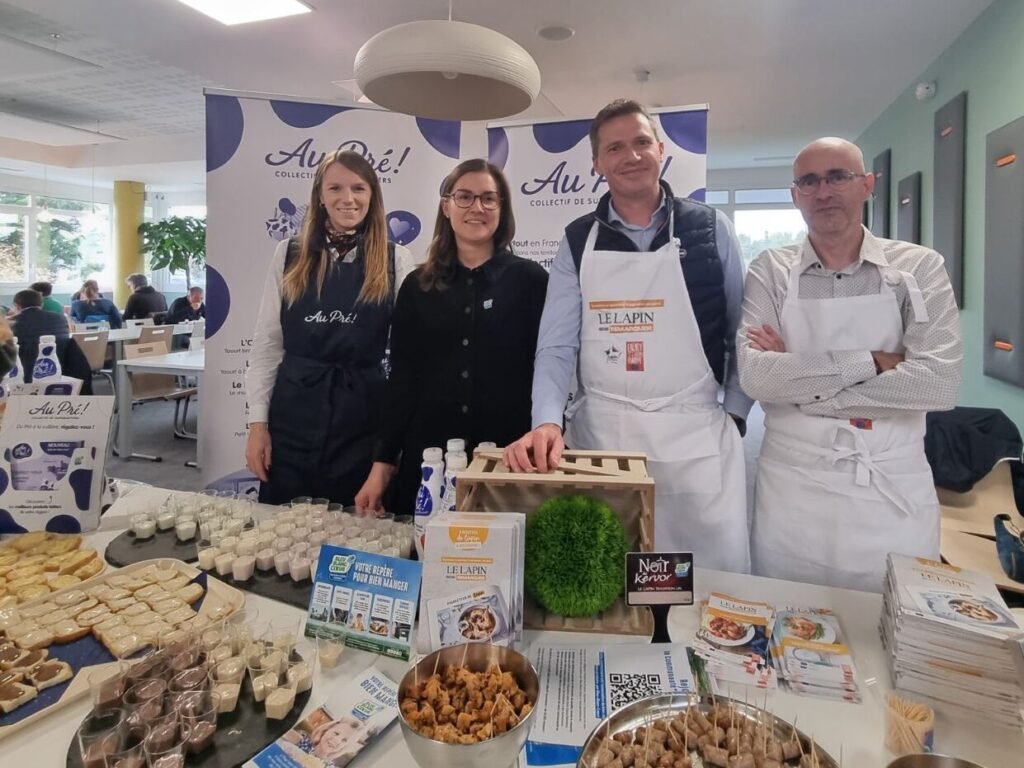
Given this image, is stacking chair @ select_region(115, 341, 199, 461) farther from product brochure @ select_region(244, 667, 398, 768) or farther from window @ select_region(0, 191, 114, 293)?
window @ select_region(0, 191, 114, 293)

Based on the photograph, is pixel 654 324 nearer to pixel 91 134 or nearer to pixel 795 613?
pixel 795 613

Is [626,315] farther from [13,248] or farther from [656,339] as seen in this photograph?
[13,248]

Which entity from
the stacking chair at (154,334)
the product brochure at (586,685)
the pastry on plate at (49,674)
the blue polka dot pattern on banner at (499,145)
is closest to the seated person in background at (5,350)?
the pastry on plate at (49,674)

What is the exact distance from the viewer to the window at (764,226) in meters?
10.8

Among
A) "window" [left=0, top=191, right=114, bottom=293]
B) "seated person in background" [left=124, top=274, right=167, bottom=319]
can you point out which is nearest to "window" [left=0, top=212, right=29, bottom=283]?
"window" [left=0, top=191, right=114, bottom=293]

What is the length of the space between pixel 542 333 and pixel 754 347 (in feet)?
1.77

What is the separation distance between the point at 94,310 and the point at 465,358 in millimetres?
8720

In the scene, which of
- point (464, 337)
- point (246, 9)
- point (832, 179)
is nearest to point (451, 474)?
point (464, 337)

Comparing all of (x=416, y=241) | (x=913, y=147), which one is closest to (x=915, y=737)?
(x=416, y=241)

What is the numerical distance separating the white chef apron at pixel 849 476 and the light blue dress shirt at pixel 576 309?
17cm

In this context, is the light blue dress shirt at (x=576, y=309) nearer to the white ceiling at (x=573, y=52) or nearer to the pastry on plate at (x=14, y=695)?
the pastry on plate at (x=14, y=695)

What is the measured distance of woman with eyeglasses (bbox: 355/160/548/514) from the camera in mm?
1873

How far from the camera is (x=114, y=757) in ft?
2.76

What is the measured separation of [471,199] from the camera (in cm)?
188
